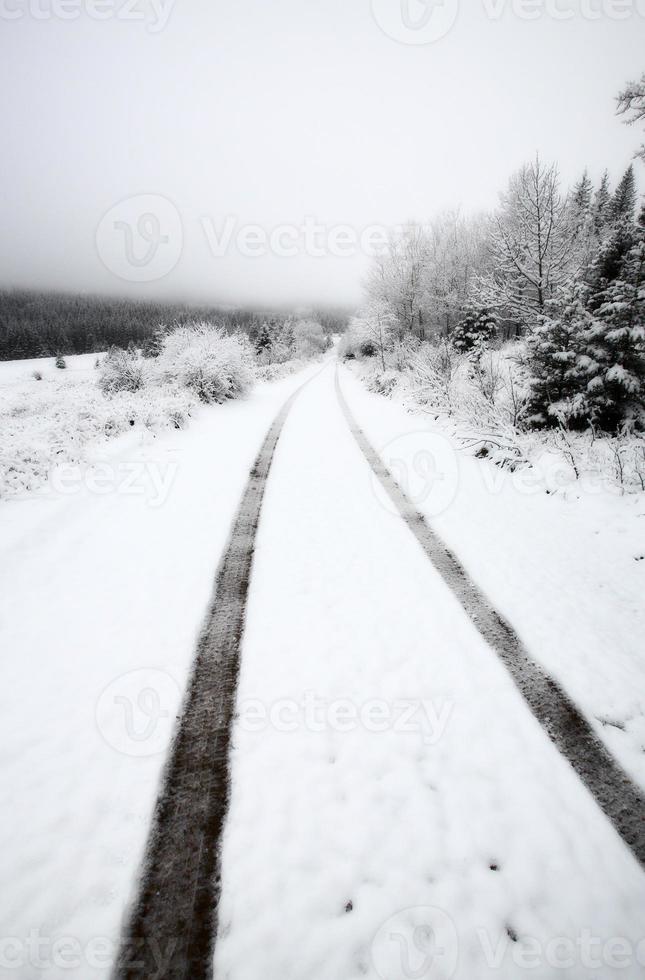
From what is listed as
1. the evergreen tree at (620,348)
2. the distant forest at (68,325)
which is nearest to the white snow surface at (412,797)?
the evergreen tree at (620,348)

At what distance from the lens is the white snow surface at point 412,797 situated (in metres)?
1.73

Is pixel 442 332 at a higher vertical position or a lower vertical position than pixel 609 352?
higher

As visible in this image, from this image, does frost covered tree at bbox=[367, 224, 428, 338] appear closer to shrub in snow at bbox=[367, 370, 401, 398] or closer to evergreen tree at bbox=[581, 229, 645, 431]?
shrub in snow at bbox=[367, 370, 401, 398]

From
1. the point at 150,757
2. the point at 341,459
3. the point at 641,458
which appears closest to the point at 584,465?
the point at 641,458

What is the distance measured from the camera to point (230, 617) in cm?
367

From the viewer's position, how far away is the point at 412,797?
224 centimetres

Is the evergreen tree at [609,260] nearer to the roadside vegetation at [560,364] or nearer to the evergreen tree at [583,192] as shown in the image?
the roadside vegetation at [560,364]

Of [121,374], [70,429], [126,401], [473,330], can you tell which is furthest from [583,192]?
[70,429]

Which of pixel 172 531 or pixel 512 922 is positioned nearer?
pixel 512 922

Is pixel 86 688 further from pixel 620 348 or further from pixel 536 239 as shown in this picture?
pixel 536 239

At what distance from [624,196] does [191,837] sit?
47.5 meters

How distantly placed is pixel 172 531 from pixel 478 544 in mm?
3964

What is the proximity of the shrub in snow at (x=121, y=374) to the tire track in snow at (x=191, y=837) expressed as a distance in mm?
16402

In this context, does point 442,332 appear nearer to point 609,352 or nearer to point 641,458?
point 609,352
